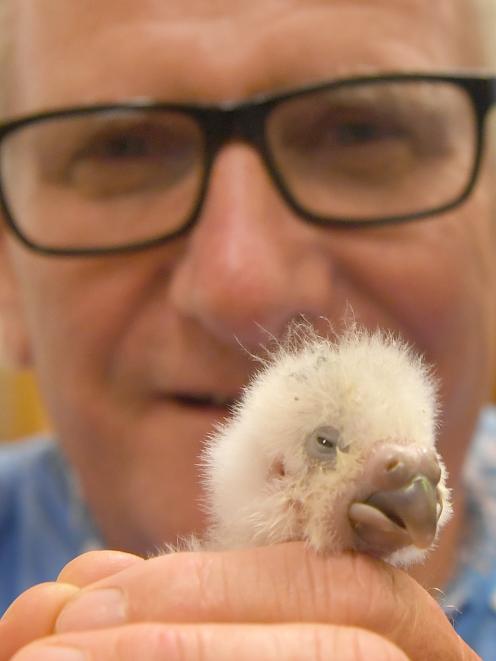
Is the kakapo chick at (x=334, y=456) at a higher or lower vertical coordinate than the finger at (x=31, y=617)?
higher

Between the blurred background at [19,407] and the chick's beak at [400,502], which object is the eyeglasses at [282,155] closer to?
the chick's beak at [400,502]

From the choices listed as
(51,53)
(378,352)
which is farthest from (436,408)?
(51,53)

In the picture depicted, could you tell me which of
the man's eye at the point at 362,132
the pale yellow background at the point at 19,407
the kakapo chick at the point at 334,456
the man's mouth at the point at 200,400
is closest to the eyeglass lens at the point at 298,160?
the man's eye at the point at 362,132

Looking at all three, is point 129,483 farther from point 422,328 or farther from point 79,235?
point 422,328

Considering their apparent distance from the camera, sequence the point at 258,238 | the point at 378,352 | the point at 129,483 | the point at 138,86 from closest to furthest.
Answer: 1. the point at 378,352
2. the point at 258,238
3. the point at 138,86
4. the point at 129,483

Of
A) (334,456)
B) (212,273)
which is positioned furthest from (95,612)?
(212,273)

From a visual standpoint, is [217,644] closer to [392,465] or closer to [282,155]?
[392,465]
